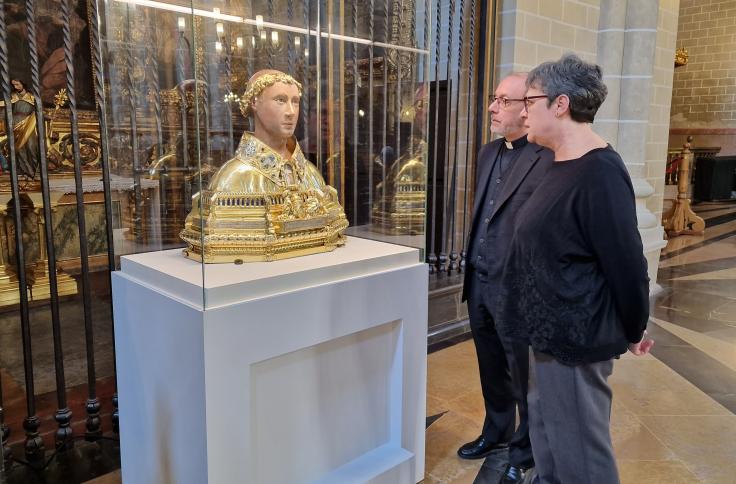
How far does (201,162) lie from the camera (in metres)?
1.97

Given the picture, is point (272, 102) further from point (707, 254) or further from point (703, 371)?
point (707, 254)

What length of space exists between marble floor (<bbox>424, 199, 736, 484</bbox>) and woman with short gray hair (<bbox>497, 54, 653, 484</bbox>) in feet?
2.81

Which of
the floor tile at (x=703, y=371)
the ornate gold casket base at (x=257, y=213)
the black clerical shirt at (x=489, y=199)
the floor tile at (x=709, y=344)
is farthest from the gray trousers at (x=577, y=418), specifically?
the floor tile at (x=709, y=344)

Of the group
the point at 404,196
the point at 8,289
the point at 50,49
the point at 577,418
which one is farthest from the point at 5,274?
the point at 577,418

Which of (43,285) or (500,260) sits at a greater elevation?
(500,260)

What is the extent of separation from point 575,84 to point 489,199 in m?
0.86

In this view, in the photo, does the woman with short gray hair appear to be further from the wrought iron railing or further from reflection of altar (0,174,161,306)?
reflection of altar (0,174,161,306)

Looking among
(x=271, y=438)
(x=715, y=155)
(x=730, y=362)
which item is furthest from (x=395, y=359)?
(x=715, y=155)

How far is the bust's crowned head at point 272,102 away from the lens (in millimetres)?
1987

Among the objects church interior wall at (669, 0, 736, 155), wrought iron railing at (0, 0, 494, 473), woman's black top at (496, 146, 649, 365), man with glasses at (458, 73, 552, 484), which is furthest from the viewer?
church interior wall at (669, 0, 736, 155)

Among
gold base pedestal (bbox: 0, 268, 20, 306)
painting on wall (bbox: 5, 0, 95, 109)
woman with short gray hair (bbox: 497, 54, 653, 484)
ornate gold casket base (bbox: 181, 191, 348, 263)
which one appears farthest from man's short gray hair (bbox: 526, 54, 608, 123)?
painting on wall (bbox: 5, 0, 95, 109)

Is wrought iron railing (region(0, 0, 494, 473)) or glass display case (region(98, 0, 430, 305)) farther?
wrought iron railing (region(0, 0, 494, 473))

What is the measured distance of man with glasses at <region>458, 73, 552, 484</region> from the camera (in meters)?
2.27

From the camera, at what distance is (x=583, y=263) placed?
1652 millimetres
